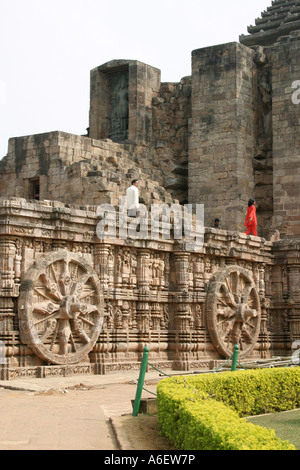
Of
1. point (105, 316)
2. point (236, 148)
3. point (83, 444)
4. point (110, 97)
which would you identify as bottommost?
point (83, 444)

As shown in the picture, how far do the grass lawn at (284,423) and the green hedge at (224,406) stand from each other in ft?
1.09

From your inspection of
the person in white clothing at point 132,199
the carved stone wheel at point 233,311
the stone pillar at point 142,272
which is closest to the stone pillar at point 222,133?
the carved stone wheel at point 233,311

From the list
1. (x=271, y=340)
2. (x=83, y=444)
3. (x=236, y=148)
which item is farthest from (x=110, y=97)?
(x=83, y=444)

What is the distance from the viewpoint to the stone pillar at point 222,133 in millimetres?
24344

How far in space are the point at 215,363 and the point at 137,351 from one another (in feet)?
6.22

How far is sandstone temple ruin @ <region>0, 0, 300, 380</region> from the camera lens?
14.1 metres

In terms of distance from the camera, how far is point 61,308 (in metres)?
14.1

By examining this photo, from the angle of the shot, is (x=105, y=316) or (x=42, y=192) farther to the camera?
(x=42, y=192)

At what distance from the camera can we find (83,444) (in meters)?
7.65

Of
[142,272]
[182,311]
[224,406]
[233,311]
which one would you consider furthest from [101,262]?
[224,406]

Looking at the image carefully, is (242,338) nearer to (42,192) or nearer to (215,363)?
(215,363)

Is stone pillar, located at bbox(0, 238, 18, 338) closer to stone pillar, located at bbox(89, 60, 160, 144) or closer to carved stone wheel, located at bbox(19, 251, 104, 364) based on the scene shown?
carved stone wheel, located at bbox(19, 251, 104, 364)

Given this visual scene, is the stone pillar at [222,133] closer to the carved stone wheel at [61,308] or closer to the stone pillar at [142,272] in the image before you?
the stone pillar at [142,272]
